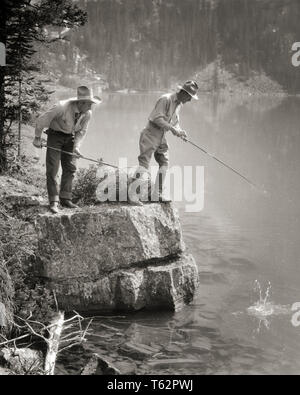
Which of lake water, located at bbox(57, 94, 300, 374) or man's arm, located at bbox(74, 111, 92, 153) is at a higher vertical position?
man's arm, located at bbox(74, 111, 92, 153)

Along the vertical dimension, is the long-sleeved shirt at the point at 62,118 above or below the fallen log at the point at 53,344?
above

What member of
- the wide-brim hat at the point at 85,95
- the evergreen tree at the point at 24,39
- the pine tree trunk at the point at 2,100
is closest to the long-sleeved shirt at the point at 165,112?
the wide-brim hat at the point at 85,95

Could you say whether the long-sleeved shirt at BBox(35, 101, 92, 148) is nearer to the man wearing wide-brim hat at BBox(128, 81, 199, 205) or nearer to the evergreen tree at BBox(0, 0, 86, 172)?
the man wearing wide-brim hat at BBox(128, 81, 199, 205)

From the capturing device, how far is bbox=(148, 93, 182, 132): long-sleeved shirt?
32.9 feet

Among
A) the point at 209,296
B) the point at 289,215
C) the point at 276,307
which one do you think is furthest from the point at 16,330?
the point at 289,215

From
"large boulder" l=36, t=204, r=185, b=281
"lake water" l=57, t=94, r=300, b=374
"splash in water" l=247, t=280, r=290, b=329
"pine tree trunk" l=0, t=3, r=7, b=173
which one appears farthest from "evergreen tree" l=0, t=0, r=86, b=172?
"splash in water" l=247, t=280, r=290, b=329

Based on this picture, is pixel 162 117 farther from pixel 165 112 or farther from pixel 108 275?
pixel 108 275

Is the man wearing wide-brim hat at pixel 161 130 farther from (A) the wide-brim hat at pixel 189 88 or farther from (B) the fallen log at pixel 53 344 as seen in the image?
(B) the fallen log at pixel 53 344

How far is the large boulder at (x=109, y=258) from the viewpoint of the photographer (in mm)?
9383

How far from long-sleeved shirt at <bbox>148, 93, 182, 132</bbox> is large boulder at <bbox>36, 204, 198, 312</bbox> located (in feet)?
4.99

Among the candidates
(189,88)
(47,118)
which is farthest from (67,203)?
(189,88)

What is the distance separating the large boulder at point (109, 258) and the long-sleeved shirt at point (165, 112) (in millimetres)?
1522

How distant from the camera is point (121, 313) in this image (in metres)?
9.80
